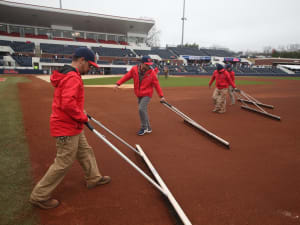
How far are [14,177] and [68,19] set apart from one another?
49.1m

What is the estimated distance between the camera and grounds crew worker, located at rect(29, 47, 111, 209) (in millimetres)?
2324

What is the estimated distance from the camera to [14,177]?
323 cm

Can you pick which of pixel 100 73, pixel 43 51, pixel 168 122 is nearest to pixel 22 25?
pixel 43 51

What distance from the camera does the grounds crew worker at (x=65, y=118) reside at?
7.63ft

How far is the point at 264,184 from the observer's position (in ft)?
10.8

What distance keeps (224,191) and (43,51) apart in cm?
4517

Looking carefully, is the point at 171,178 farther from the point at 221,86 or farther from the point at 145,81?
the point at 221,86

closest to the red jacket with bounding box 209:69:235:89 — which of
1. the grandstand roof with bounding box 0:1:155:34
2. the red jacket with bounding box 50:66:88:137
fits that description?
the red jacket with bounding box 50:66:88:137

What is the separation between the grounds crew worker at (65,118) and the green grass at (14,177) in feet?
0.68

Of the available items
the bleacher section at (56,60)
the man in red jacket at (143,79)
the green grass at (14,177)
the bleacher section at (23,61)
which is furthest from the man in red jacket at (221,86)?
the bleacher section at (23,61)

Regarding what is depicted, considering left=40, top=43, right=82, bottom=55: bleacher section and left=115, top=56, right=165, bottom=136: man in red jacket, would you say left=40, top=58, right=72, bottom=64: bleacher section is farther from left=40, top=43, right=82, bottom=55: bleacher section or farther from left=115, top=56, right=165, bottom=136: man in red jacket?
left=115, top=56, right=165, bottom=136: man in red jacket

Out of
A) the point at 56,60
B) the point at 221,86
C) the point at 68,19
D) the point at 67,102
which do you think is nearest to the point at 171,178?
A: the point at 67,102

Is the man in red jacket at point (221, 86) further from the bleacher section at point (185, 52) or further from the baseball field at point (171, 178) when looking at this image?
the bleacher section at point (185, 52)

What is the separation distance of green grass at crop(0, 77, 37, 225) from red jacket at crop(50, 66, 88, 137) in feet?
3.64
